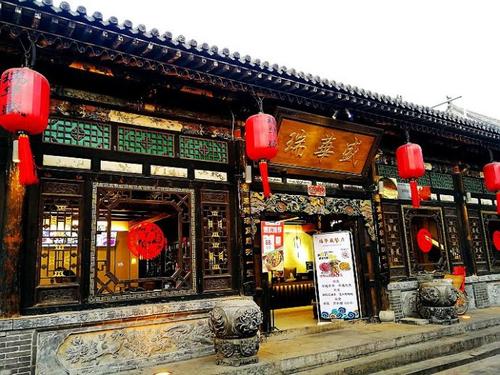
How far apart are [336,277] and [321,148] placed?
276 cm

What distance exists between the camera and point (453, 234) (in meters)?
9.82

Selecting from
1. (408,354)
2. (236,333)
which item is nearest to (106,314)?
(236,333)

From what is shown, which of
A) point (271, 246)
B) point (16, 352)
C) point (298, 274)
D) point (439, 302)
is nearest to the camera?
point (16, 352)

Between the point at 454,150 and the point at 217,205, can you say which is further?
the point at 454,150

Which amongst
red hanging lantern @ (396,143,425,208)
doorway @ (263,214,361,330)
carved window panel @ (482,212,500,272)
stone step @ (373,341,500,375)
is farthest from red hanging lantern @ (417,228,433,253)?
carved window panel @ (482,212,500,272)

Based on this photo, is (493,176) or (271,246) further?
(493,176)

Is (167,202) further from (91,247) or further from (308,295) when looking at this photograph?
(308,295)

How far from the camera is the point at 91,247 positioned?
17.7 feet

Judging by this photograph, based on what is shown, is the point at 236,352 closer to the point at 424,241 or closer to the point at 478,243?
the point at 424,241

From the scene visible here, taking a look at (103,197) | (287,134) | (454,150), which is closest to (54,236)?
(103,197)

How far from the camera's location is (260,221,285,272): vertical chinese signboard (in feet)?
22.8

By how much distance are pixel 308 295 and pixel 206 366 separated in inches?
292

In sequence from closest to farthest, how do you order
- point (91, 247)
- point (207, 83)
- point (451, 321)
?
point (91, 247) < point (207, 83) < point (451, 321)

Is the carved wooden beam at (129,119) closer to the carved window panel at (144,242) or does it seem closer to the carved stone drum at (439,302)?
the carved window panel at (144,242)
